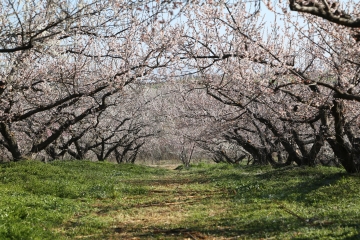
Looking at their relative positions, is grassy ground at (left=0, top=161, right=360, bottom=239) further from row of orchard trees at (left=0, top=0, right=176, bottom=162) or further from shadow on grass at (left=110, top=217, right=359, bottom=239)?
row of orchard trees at (left=0, top=0, right=176, bottom=162)

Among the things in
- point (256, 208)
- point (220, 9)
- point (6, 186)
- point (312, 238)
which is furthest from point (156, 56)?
point (312, 238)

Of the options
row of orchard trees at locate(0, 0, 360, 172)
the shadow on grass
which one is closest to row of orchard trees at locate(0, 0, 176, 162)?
row of orchard trees at locate(0, 0, 360, 172)

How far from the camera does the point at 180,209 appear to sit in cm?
1223

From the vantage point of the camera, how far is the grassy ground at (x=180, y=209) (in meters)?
8.41

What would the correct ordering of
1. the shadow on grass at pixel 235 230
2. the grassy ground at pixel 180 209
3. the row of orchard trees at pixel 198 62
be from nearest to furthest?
the shadow on grass at pixel 235 230, the grassy ground at pixel 180 209, the row of orchard trees at pixel 198 62

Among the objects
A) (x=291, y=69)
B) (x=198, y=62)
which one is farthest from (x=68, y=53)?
(x=291, y=69)

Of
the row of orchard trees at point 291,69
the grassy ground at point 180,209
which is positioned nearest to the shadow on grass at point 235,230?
the grassy ground at point 180,209

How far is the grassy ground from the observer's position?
8.41m

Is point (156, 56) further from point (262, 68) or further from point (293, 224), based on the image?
point (293, 224)

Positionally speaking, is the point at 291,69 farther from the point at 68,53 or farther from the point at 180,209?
the point at 68,53

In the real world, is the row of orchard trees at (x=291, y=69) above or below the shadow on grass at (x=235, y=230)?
above

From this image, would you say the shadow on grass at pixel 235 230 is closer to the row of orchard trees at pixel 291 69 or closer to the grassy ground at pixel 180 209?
the grassy ground at pixel 180 209

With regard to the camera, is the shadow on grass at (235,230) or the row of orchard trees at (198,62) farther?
the row of orchard trees at (198,62)

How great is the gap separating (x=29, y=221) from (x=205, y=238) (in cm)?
354
